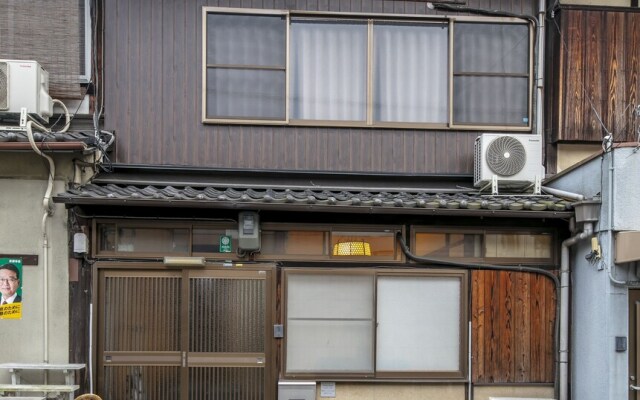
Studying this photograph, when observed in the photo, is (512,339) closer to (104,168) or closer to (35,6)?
(104,168)

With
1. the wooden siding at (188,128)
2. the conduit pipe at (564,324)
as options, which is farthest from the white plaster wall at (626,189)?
the wooden siding at (188,128)

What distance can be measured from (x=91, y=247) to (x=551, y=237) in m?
6.71

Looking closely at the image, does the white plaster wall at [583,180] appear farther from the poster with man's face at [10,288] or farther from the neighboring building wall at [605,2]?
the poster with man's face at [10,288]

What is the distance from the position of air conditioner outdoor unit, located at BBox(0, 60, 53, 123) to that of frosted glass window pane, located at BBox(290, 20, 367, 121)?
365 cm

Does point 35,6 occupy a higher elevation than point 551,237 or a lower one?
higher

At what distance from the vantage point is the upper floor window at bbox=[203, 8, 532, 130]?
26.8 feet

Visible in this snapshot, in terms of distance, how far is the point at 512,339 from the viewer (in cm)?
771

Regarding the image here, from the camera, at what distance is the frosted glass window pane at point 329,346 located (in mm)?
7598

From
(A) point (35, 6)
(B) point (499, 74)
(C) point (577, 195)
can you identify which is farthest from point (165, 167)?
(C) point (577, 195)

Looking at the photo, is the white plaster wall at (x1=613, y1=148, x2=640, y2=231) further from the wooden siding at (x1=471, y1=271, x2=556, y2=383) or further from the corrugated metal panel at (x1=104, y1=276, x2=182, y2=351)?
the corrugated metal panel at (x1=104, y1=276, x2=182, y2=351)

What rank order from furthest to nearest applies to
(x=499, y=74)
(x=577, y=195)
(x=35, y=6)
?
1. (x=499, y=74)
2. (x=35, y=6)
3. (x=577, y=195)

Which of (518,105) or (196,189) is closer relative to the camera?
(196,189)

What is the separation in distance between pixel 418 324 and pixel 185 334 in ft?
11.0

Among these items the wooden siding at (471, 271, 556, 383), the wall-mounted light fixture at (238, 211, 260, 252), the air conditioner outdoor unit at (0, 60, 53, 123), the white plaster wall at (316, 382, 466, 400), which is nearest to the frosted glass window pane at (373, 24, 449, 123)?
the wooden siding at (471, 271, 556, 383)
